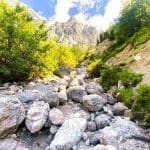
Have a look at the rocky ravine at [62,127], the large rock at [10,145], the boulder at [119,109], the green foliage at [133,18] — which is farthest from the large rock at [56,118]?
the green foliage at [133,18]

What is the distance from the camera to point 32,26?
35062 millimetres

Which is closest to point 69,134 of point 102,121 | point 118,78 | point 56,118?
point 56,118

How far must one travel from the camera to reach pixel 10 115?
15602mm

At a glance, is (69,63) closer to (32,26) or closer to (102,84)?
(32,26)

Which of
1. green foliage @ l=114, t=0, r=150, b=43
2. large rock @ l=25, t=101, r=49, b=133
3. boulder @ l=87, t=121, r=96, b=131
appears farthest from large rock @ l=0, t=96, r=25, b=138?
green foliage @ l=114, t=0, r=150, b=43

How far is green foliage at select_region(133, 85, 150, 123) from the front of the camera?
18319 mm

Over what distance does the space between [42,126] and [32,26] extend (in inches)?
784

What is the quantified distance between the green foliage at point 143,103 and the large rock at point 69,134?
318 cm

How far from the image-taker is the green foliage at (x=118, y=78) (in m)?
26.2

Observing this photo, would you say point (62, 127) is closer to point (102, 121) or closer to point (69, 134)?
point (69, 134)

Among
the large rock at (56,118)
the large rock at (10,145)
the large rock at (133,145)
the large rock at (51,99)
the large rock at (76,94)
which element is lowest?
the large rock at (133,145)

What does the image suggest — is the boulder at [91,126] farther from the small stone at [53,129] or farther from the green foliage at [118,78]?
the green foliage at [118,78]

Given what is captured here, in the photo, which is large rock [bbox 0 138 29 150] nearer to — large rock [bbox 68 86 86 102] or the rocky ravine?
the rocky ravine

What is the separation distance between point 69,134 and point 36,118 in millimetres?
1966
